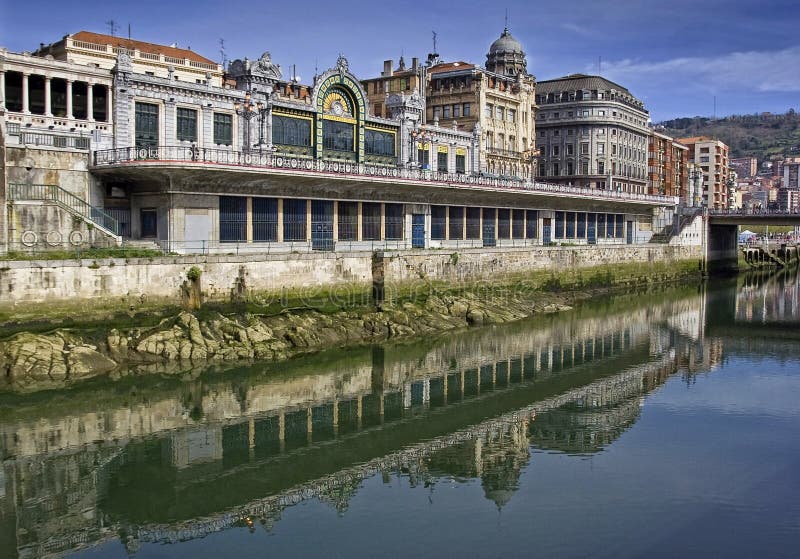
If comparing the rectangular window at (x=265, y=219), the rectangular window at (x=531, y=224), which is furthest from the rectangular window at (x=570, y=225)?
the rectangular window at (x=265, y=219)

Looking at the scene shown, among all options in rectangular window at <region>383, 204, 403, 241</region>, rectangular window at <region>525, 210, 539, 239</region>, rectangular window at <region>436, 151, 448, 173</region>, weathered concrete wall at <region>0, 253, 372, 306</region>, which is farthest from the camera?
rectangular window at <region>525, 210, 539, 239</region>

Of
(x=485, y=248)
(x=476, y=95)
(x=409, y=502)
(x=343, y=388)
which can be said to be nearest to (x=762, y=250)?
(x=476, y=95)

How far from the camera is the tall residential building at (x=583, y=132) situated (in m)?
105

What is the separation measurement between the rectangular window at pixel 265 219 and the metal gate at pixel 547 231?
107 feet

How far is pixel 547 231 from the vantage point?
7594 cm

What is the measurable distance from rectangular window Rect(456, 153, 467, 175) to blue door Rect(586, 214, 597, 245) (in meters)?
16.1

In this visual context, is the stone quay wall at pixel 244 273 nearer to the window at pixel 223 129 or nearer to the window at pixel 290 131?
the window at pixel 290 131

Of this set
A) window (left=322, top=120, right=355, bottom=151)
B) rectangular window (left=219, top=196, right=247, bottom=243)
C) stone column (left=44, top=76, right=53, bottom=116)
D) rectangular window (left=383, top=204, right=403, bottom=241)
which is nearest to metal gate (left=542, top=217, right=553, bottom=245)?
rectangular window (left=383, top=204, right=403, bottom=241)

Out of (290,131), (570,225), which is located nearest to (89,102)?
(290,131)

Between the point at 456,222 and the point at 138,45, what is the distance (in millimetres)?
30420

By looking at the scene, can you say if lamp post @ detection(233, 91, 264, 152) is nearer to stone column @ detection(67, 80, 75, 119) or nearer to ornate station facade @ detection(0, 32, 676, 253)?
ornate station facade @ detection(0, 32, 676, 253)

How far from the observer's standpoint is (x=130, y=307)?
125 ft

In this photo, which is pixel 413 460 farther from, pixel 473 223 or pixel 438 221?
pixel 473 223

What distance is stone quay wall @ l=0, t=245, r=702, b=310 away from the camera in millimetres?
35344
